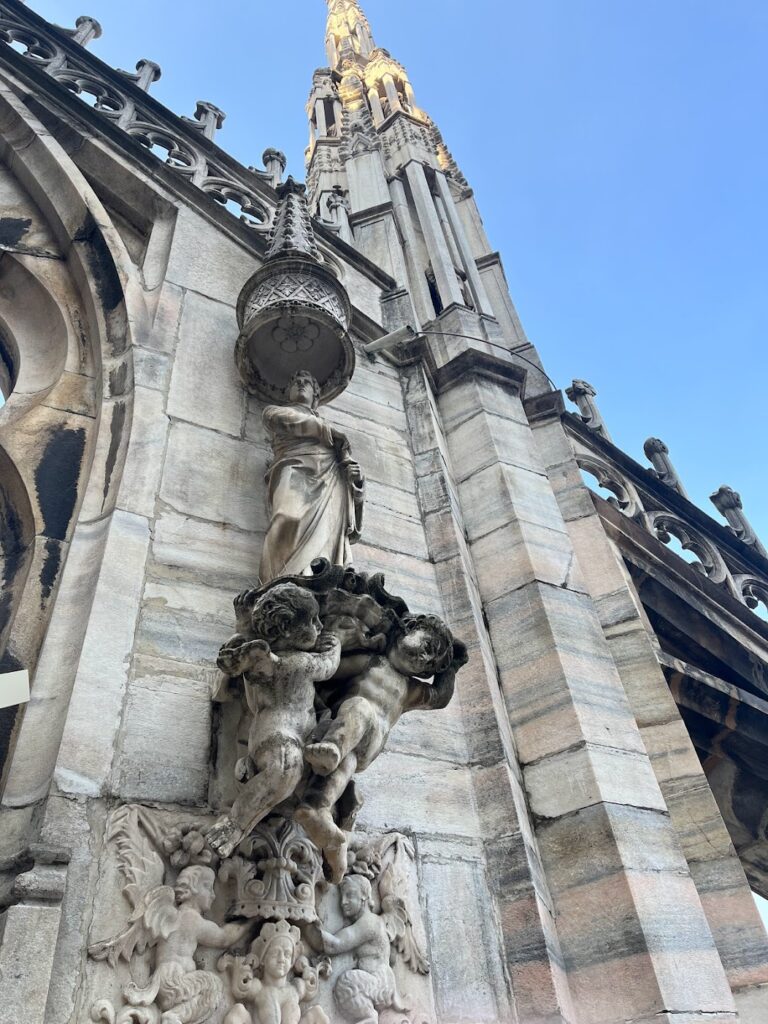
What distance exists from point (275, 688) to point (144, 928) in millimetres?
857

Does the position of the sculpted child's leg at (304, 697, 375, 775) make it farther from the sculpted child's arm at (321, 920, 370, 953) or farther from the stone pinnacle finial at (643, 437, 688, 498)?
the stone pinnacle finial at (643, 437, 688, 498)

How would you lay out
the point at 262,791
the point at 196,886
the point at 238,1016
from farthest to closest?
the point at 196,886
the point at 262,791
the point at 238,1016

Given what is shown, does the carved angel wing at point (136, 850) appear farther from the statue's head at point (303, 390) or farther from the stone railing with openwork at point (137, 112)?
the stone railing with openwork at point (137, 112)

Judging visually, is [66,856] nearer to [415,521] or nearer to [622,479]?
[415,521]

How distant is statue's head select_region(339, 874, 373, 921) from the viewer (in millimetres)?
3105

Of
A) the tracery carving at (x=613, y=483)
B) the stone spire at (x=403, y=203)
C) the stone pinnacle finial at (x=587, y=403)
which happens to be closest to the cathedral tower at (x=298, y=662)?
the tracery carving at (x=613, y=483)

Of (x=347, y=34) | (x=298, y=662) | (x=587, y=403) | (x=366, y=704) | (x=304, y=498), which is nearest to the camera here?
(x=298, y=662)

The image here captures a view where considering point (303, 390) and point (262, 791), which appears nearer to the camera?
point (262, 791)

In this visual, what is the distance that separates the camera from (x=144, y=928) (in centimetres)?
268

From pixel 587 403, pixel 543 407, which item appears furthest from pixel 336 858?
pixel 587 403

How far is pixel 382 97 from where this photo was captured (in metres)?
14.3

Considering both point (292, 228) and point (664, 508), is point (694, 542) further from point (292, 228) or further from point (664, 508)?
point (292, 228)

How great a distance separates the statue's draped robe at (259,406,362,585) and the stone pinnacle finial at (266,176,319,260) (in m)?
1.31

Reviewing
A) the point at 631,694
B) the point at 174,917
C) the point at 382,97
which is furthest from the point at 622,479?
the point at 382,97
